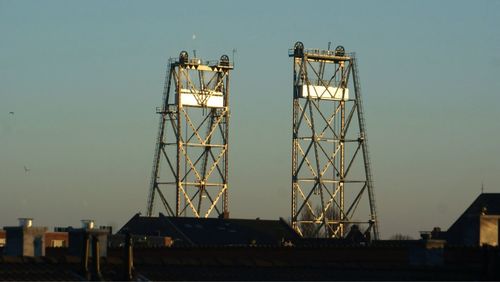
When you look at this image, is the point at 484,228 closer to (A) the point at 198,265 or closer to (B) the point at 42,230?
(A) the point at 198,265

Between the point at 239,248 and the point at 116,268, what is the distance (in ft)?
79.4

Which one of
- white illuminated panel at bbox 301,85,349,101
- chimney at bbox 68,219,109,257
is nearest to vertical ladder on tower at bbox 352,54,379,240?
white illuminated panel at bbox 301,85,349,101

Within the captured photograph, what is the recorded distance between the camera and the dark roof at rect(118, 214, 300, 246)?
136 m

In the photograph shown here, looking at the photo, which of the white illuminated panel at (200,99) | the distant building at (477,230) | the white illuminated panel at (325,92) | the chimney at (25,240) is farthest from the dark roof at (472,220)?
the white illuminated panel at (200,99)

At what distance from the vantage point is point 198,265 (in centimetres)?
7594

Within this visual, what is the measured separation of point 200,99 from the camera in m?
170

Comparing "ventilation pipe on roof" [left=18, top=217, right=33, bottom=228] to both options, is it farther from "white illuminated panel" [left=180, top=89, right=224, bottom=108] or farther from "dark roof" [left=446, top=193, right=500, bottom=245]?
"white illuminated panel" [left=180, top=89, right=224, bottom=108]

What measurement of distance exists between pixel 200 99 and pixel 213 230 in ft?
111

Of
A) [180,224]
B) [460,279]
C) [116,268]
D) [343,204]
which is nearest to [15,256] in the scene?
[116,268]

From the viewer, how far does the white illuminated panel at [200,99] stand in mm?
169625

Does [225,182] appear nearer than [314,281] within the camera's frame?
No

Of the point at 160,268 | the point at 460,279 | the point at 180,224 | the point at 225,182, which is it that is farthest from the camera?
the point at 225,182

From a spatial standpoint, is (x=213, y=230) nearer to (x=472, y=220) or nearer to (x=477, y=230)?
(x=472, y=220)

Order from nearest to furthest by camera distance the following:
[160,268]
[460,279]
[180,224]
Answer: [460,279] → [160,268] → [180,224]
